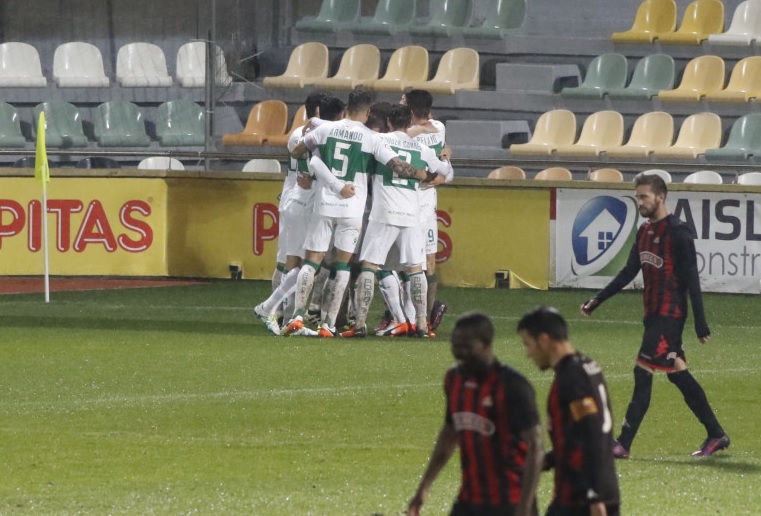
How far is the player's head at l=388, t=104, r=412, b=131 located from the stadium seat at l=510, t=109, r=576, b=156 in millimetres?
9007

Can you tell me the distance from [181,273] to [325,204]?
6604 millimetres

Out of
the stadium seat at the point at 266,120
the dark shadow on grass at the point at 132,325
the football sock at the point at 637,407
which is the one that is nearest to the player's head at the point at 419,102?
the dark shadow on grass at the point at 132,325

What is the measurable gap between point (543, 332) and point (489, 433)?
389 millimetres

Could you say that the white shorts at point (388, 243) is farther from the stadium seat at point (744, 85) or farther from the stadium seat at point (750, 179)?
the stadium seat at point (744, 85)

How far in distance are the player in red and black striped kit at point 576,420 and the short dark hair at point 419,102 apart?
914cm

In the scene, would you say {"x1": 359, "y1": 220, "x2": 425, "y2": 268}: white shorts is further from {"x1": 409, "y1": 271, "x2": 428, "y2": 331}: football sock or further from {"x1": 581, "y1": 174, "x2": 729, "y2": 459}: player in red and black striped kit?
{"x1": 581, "y1": 174, "x2": 729, "y2": 459}: player in red and black striped kit

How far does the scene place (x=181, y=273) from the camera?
66.1 feet

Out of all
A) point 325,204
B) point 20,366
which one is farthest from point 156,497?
point 325,204

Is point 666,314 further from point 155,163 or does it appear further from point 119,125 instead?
point 119,125

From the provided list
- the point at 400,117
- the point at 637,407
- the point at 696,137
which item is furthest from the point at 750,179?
the point at 637,407

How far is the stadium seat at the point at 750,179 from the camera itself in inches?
745

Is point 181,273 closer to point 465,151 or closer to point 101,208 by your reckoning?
point 101,208

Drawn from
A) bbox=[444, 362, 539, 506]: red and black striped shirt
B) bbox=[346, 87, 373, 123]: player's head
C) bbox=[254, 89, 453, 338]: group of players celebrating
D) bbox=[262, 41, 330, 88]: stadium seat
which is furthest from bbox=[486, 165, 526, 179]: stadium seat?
bbox=[444, 362, 539, 506]: red and black striped shirt

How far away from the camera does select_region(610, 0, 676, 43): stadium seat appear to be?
24.6 metres
